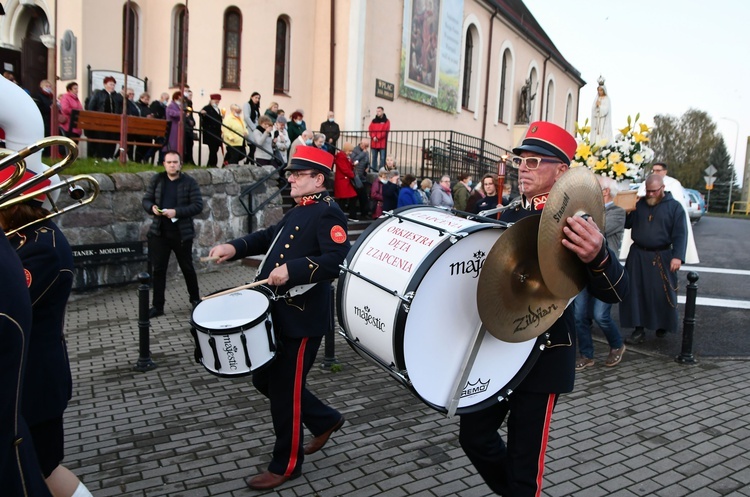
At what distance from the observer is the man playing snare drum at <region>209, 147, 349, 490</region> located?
3.90m

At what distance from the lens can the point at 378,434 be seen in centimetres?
486

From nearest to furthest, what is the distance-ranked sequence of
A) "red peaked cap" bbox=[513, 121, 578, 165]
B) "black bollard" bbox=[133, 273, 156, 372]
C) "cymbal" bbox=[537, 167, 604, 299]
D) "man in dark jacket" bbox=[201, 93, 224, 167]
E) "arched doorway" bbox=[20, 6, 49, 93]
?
"cymbal" bbox=[537, 167, 604, 299] < "red peaked cap" bbox=[513, 121, 578, 165] < "black bollard" bbox=[133, 273, 156, 372] < "man in dark jacket" bbox=[201, 93, 224, 167] < "arched doorway" bbox=[20, 6, 49, 93]

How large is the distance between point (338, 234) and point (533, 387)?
158 cm

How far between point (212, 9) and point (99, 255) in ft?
35.0

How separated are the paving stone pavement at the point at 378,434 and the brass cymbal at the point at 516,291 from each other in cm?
172

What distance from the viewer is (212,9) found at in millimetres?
17609

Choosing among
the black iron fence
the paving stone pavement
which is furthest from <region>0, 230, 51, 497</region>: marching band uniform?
the black iron fence

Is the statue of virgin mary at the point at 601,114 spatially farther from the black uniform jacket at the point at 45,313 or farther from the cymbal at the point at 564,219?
the black uniform jacket at the point at 45,313

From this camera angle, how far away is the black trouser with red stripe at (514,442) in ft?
9.86

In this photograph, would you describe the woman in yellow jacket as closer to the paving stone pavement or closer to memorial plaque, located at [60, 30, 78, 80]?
memorial plaque, located at [60, 30, 78, 80]

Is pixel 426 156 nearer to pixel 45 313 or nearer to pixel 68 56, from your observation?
pixel 68 56

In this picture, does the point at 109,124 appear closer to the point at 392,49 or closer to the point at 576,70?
the point at 392,49

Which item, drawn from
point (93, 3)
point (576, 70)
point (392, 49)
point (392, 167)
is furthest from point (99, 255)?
point (576, 70)

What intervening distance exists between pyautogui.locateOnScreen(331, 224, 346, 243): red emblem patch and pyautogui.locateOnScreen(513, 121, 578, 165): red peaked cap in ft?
4.26
